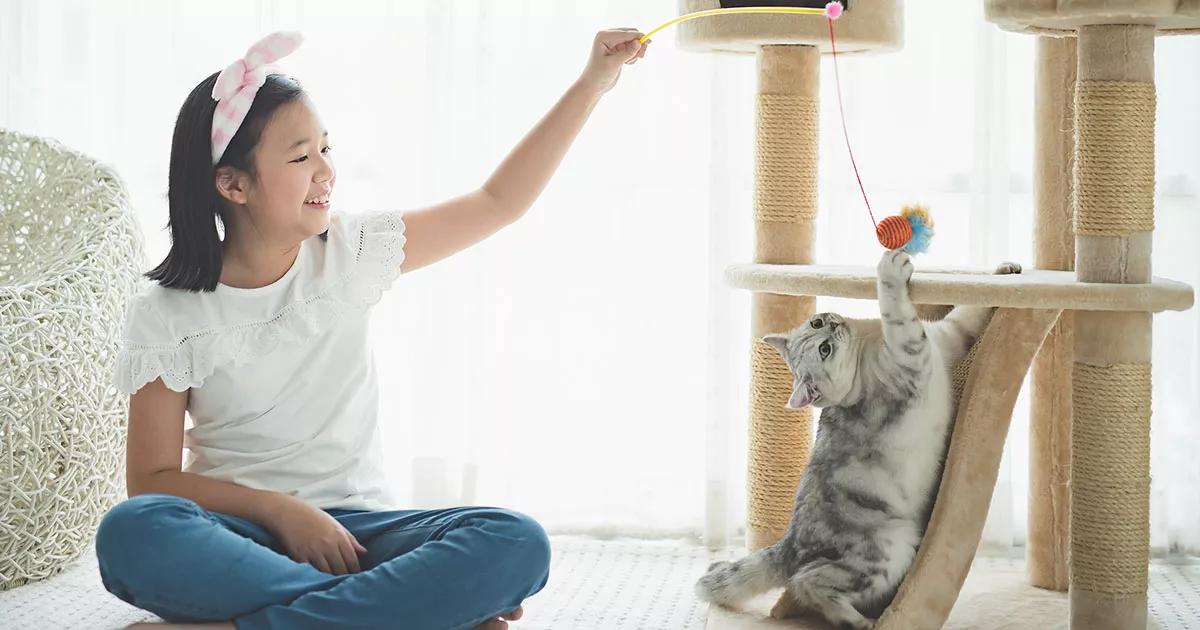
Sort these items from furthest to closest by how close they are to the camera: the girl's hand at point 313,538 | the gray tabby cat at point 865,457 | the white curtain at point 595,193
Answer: the white curtain at point 595,193 < the gray tabby cat at point 865,457 < the girl's hand at point 313,538

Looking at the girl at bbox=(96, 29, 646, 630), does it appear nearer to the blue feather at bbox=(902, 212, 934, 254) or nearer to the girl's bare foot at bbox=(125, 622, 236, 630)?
the girl's bare foot at bbox=(125, 622, 236, 630)

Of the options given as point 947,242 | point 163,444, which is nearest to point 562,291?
point 947,242

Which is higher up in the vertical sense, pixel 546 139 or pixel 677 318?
pixel 546 139

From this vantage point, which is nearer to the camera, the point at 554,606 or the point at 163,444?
the point at 163,444

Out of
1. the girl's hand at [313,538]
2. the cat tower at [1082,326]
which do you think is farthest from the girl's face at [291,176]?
the cat tower at [1082,326]

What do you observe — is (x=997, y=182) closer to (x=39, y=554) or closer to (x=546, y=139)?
(x=546, y=139)

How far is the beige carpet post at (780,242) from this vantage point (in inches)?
70.2

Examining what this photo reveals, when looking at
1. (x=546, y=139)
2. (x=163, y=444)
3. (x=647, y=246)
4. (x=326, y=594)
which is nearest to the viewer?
(x=326, y=594)

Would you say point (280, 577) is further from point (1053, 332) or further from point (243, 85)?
point (1053, 332)

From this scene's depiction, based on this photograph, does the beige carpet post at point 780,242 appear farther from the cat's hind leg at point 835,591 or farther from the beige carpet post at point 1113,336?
the beige carpet post at point 1113,336

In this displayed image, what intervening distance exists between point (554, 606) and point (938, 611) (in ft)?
1.76

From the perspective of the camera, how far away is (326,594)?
1.33 metres

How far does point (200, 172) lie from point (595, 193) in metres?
0.80

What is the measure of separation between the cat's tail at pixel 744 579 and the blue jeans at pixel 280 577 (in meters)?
0.32
